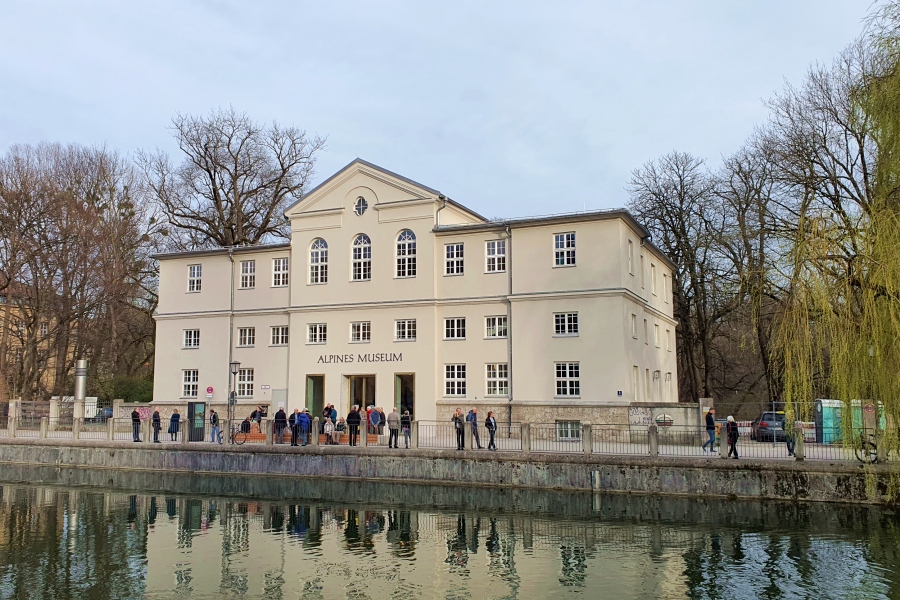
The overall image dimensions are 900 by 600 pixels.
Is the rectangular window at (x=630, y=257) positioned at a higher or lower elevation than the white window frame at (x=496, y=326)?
higher

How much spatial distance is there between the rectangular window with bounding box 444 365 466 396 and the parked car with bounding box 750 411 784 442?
1228 centimetres

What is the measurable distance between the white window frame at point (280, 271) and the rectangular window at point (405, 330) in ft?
22.9

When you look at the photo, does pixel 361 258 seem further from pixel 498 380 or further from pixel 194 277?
pixel 194 277

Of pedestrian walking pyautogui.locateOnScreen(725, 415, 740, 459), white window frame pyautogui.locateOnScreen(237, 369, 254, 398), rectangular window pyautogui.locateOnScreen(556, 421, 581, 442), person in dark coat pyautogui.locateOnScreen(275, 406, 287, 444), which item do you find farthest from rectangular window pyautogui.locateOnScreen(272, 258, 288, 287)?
pedestrian walking pyautogui.locateOnScreen(725, 415, 740, 459)

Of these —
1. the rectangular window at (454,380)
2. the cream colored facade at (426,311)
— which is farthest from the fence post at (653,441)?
the rectangular window at (454,380)

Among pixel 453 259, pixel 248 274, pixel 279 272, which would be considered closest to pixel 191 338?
pixel 248 274

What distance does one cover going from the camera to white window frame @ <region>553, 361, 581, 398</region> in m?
32.7

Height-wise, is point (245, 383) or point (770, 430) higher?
point (245, 383)

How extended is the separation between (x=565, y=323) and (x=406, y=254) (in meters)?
8.31

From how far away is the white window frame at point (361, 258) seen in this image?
37094 mm

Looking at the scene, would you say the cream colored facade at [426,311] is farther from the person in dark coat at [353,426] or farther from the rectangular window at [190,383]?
the person in dark coat at [353,426]

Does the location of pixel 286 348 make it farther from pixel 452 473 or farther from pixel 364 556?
pixel 364 556

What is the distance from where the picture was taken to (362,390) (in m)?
36.6

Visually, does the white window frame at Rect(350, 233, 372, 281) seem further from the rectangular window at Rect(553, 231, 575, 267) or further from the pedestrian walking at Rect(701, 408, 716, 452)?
the pedestrian walking at Rect(701, 408, 716, 452)
